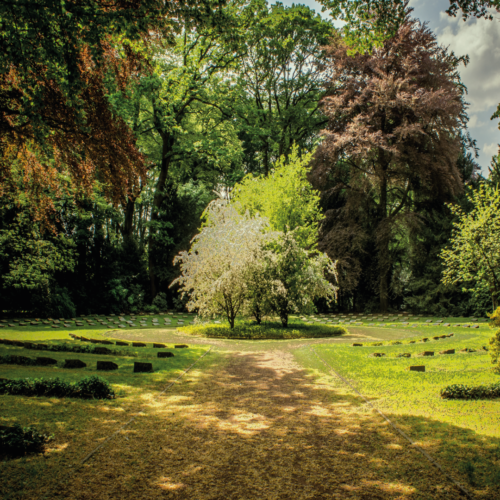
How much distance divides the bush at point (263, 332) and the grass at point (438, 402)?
3.48 metres

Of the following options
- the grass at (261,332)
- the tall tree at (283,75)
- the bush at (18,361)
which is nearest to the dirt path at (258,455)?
the bush at (18,361)

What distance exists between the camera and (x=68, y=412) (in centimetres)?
468

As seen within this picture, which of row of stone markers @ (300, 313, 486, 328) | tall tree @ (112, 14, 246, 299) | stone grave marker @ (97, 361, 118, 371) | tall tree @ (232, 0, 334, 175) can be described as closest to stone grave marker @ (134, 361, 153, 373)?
stone grave marker @ (97, 361, 118, 371)

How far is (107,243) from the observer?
22000 mm

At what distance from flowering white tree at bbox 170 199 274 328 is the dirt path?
7306 mm

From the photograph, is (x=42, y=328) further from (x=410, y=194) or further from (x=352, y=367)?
(x=410, y=194)

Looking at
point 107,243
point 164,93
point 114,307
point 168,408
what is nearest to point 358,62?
point 164,93

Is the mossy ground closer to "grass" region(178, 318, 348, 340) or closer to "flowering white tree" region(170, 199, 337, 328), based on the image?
"grass" region(178, 318, 348, 340)

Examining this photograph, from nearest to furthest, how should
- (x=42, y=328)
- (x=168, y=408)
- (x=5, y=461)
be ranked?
(x=5, y=461) → (x=168, y=408) → (x=42, y=328)

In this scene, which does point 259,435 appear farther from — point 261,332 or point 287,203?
point 287,203

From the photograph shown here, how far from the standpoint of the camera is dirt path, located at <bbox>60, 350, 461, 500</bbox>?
122 inches

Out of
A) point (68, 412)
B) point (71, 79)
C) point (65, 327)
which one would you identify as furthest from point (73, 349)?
point (65, 327)

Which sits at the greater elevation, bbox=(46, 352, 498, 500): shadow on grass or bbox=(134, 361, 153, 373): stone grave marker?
bbox=(134, 361, 153, 373): stone grave marker

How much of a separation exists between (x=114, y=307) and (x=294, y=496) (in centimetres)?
1983
